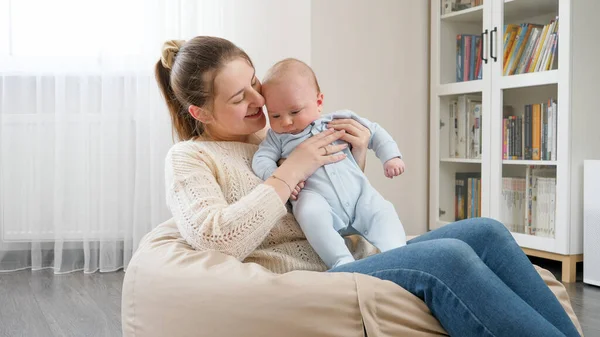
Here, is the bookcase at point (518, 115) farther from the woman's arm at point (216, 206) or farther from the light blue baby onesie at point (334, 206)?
the woman's arm at point (216, 206)

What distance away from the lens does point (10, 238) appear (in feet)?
11.3

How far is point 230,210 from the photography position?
145cm

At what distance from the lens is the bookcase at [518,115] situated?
313cm

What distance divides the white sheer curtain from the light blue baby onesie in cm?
188

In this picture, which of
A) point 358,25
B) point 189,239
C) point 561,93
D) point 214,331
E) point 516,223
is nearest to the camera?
point 214,331

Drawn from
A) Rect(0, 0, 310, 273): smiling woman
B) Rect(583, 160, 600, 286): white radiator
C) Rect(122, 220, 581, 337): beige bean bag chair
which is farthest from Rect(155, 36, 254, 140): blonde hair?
Rect(583, 160, 600, 286): white radiator

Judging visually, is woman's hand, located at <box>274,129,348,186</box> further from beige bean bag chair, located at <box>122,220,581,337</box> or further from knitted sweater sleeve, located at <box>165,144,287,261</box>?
beige bean bag chair, located at <box>122,220,581,337</box>

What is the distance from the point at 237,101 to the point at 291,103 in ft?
0.49

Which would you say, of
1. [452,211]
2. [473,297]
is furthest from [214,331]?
[452,211]

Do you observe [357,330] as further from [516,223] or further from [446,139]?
[446,139]

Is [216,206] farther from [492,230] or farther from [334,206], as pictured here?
[492,230]

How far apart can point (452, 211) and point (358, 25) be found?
1201mm

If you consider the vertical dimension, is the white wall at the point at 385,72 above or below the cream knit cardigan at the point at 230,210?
above

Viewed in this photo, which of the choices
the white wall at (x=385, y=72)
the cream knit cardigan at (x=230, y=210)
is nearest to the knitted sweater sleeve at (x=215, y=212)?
the cream knit cardigan at (x=230, y=210)
